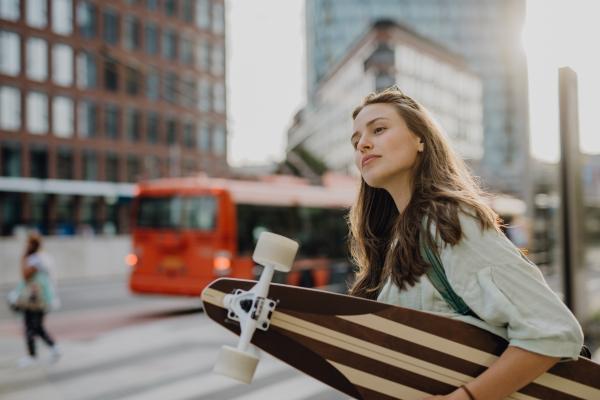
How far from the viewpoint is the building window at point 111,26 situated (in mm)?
37938

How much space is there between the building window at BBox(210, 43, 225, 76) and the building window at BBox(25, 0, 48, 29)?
48.9 feet

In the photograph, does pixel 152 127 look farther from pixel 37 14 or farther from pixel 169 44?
pixel 37 14

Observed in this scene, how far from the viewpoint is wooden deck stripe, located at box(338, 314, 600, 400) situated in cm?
138

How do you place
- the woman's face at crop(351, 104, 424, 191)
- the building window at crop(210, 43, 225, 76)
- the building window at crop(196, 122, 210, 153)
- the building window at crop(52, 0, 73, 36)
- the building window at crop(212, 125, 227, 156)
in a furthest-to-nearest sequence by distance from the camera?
the building window at crop(210, 43, 225, 76)
the building window at crop(212, 125, 227, 156)
the building window at crop(196, 122, 210, 153)
the building window at crop(52, 0, 73, 36)
the woman's face at crop(351, 104, 424, 191)

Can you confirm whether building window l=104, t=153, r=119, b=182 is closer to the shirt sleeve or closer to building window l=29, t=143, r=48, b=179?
building window l=29, t=143, r=48, b=179

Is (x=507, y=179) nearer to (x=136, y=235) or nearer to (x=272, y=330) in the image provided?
(x=136, y=235)

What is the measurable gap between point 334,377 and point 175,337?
7007 mm

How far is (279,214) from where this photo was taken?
1097 centimetres

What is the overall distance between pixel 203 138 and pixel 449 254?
44.4m

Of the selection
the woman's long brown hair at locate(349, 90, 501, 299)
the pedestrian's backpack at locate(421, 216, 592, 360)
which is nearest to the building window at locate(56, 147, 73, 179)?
the woman's long brown hair at locate(349, 90, 501, 299)

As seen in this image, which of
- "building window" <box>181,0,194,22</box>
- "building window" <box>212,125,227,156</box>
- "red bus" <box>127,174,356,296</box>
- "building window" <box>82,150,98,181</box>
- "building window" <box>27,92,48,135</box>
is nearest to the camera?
"red bus" <box>127,174,356,296</box>

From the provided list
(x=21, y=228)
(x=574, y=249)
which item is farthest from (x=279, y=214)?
(x=21, y=228)

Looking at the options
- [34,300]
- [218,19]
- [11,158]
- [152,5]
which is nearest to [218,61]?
[218,19]

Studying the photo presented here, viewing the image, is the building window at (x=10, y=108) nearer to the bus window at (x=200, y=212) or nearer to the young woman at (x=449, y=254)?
the bus window at (x=200, y=212)
